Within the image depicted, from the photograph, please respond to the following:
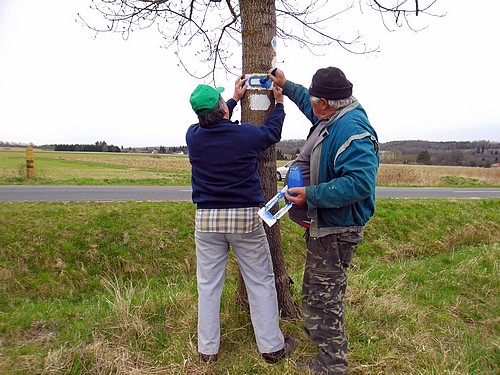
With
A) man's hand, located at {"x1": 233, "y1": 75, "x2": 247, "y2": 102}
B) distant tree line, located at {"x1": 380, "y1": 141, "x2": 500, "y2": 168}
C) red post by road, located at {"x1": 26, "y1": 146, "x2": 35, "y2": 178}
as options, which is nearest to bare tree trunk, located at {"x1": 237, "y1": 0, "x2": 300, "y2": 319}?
man's hand, located at {"x1": 233, "y1": 75, "x2": 247, "y2": 102}

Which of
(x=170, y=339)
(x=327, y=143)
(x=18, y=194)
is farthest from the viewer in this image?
(x=18, y=194)

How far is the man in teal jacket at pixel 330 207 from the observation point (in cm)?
264

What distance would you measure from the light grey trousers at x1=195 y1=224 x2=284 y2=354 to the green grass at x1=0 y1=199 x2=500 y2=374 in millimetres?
175

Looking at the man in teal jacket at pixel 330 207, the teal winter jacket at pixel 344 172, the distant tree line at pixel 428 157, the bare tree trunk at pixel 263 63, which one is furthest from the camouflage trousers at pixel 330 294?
the distant tree line at pixel 428 157

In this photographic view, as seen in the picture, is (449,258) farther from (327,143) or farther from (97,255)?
(97,255)

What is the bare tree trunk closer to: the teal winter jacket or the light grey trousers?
the light grey trousers

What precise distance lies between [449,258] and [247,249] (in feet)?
17.5

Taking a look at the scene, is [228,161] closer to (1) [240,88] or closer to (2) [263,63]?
(1) [240,88]

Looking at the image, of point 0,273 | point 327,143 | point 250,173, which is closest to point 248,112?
point 250,173

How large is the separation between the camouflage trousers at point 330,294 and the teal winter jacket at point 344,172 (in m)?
0.13

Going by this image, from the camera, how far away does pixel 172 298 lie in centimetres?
404

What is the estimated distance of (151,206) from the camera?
8375 mm

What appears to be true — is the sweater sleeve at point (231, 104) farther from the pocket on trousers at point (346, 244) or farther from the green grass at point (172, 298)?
the green grass at point (172, 298)

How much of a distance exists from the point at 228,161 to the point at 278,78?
1.02 m
